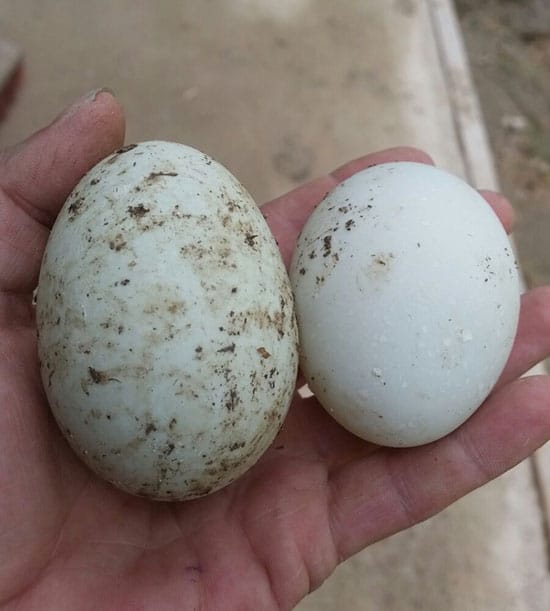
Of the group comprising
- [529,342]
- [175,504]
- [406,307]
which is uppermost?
[406,307]

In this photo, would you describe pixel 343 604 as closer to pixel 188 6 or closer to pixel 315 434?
pixel 315 434

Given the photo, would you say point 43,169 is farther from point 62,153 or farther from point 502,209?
point 502,209

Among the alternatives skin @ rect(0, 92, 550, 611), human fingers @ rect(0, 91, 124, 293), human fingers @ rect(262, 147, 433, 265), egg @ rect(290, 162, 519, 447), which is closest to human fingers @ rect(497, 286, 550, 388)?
skin @ rect(0, 92, 550, 611)

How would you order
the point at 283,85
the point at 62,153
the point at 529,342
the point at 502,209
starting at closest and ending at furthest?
the point at 62,153, the point at 529,342, the point at 502,209, the point at 283,85

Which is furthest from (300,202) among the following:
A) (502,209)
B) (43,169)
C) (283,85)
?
(283,85)

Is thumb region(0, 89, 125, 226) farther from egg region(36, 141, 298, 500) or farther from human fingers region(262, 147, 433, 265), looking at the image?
human fingers region(262, 147, 433, 265)

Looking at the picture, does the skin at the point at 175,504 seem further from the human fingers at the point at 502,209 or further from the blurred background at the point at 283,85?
the blurred background at the point at 283,85
